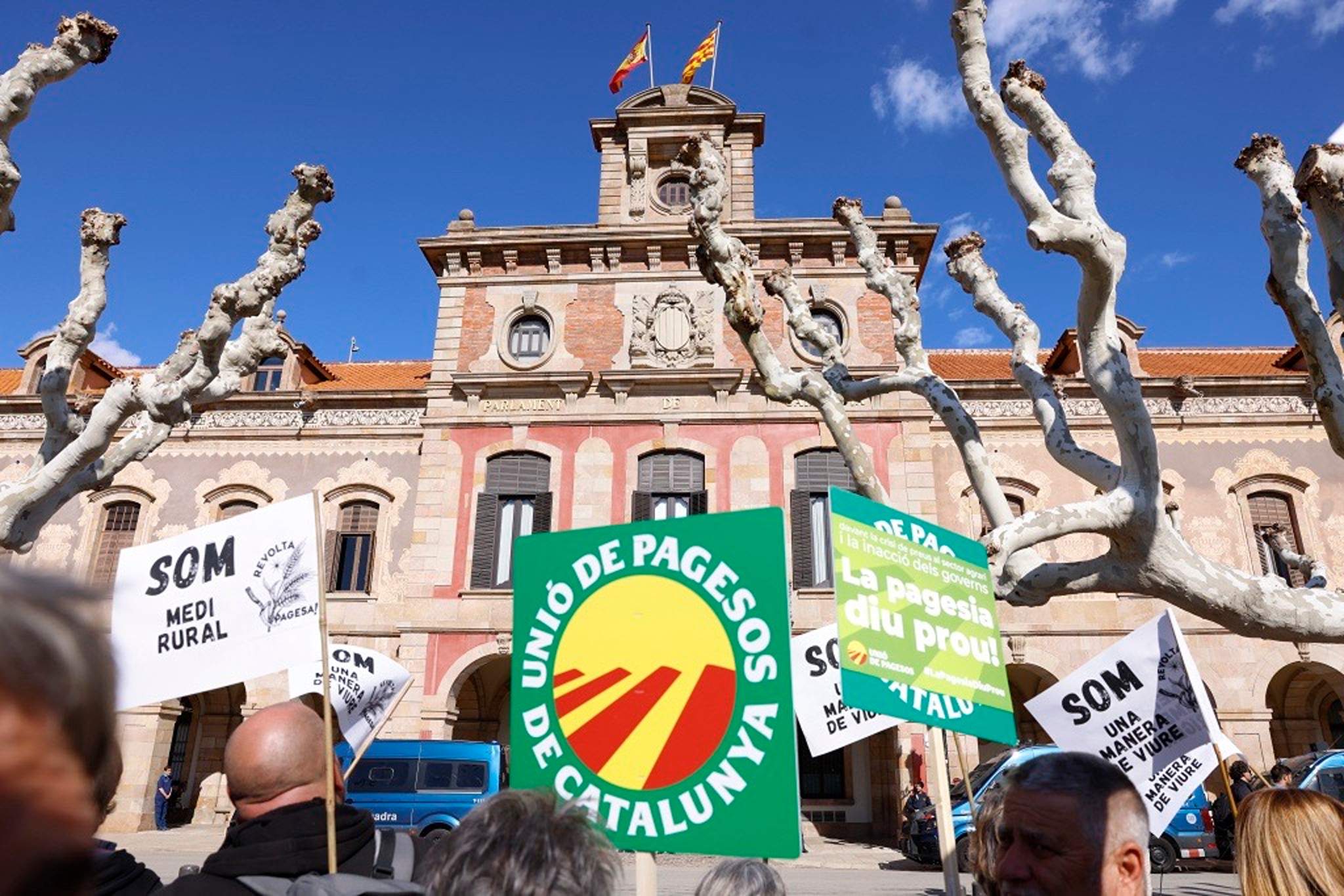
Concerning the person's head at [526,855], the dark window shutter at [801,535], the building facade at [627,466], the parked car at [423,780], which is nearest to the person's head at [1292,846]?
the person's head at [526,855]

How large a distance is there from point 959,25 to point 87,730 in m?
8.90

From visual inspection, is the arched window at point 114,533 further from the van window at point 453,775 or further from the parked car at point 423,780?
the van window at point 453,775

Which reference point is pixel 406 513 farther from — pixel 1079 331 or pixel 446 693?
pixel 1079 331

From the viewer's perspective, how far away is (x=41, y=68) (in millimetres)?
7910

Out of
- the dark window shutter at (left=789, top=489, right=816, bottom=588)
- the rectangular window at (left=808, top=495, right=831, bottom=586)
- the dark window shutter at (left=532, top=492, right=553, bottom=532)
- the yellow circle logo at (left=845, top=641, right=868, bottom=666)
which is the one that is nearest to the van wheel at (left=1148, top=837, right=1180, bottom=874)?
the rectangular window at (left=808, top=495, right=831, bottom=586)

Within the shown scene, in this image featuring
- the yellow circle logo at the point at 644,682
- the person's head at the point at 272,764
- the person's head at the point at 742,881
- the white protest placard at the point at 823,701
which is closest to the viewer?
the person's head at the point at 272,764

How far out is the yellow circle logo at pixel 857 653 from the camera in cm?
426

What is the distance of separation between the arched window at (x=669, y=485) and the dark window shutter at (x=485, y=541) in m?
2.90

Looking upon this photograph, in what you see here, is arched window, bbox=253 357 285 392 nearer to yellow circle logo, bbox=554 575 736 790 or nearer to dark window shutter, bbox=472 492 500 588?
dark window shutter, bbox=472 492 500 588

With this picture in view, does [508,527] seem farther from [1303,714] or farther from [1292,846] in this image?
[1303,714]

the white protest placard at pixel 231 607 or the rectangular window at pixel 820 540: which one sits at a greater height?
the rectangular window at pixel 820 540

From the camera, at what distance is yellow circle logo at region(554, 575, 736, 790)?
3.17 meters

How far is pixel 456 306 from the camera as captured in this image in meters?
19.5

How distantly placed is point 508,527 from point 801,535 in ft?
19.8
